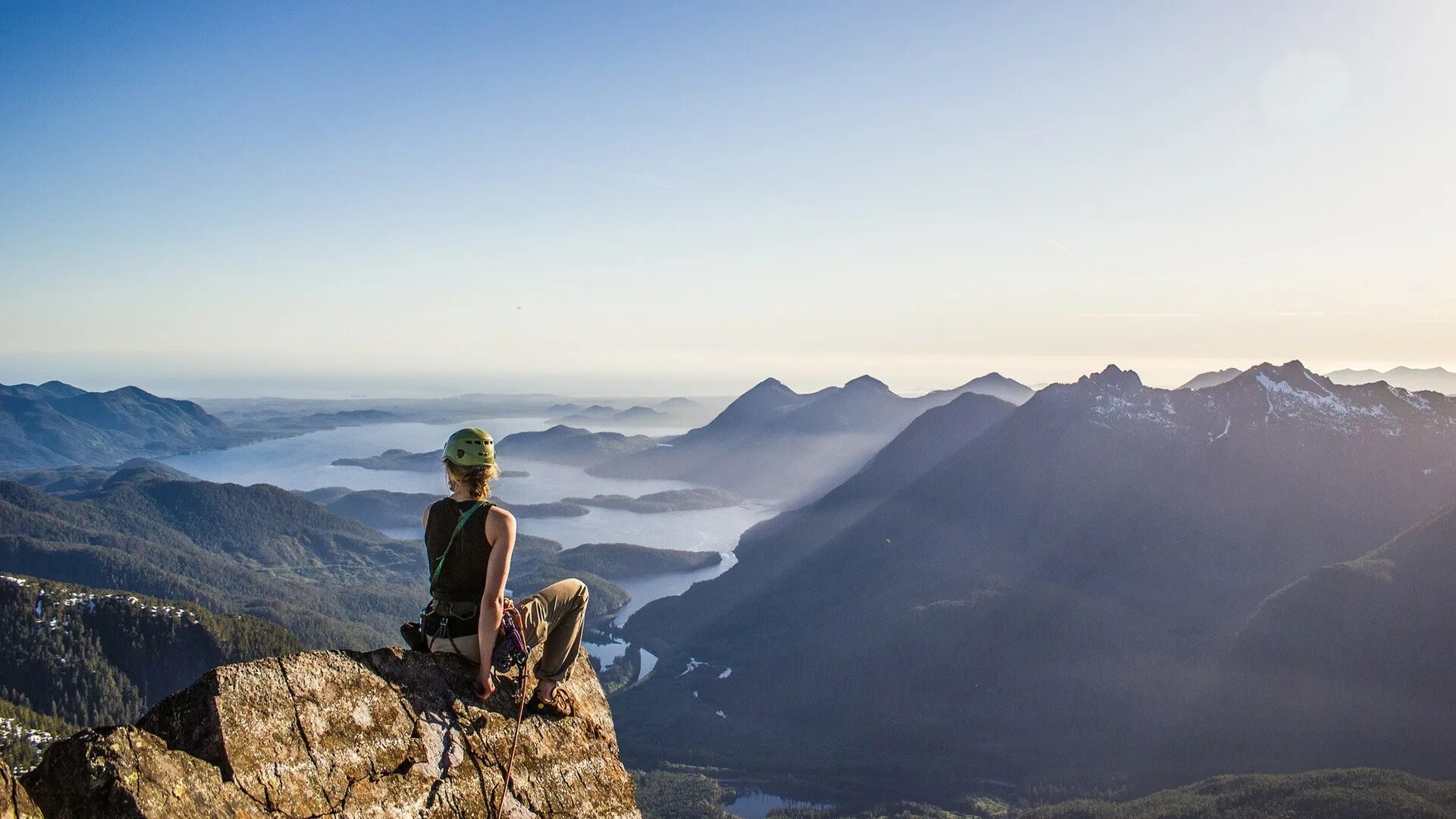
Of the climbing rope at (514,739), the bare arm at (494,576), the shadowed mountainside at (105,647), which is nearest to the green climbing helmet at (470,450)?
the bare arm at (494,576)

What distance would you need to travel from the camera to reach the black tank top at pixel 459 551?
9.95 metres

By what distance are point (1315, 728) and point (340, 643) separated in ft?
637

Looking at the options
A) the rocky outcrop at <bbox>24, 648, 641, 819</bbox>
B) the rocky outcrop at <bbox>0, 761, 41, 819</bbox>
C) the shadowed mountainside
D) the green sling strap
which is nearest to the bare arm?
the green sling strap

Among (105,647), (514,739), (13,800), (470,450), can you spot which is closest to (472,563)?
(470,450)

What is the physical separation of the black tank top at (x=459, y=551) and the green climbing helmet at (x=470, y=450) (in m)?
0.49

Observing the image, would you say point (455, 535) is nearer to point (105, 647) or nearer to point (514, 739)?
point (514, 739)

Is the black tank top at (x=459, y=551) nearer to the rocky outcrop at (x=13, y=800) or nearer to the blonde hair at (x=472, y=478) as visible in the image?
the blonde hair at (x=472, y=478)

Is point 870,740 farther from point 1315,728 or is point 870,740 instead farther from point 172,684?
point 172,684

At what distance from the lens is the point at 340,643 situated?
19388cm

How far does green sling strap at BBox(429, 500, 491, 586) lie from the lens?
991 cm

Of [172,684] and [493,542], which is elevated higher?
[493,542]

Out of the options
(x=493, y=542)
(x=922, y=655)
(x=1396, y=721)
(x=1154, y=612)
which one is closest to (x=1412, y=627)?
(x=1396, y=721)

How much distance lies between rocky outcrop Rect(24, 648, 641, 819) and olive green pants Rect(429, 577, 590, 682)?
67 centimetres

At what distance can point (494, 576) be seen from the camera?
962 cm
